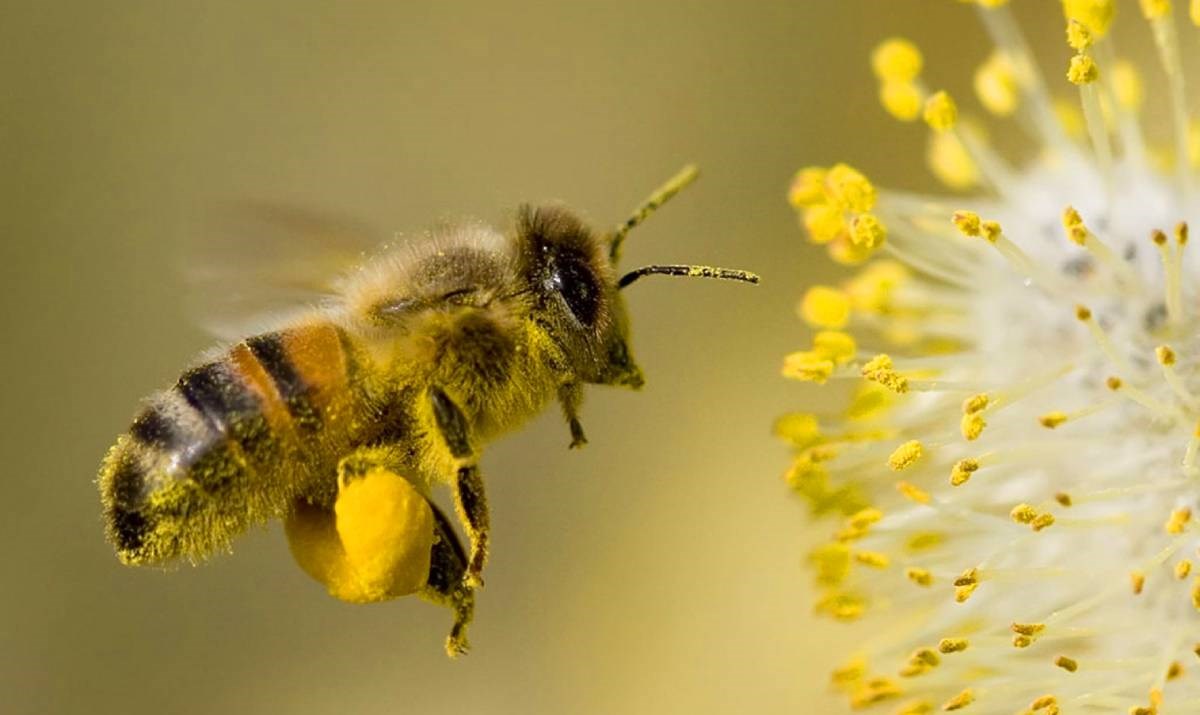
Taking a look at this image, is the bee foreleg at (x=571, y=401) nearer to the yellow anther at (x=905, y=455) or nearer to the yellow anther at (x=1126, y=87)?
the yellow anther at (x=905, y=455)

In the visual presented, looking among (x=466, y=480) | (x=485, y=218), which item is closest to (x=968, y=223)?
(x=466, y=480)

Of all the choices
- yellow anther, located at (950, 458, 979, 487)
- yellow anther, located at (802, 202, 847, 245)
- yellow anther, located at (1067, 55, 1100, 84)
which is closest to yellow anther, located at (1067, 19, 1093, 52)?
yellow anther, located at (1067, 55, 1100, 84)

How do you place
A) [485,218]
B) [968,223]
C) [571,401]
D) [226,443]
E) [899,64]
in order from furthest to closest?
[485,218]
[899,64]
[968,223]
[571,401]
[226,443]

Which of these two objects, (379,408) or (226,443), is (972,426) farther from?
(226,443)

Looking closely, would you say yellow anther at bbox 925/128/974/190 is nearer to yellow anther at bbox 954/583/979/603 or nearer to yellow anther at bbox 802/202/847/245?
yellow anther at bbox 802/202/847/245

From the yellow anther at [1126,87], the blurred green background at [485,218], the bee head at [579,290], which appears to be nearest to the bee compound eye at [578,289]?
the bee head at [579,290]

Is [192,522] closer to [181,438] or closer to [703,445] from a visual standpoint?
[181,438]

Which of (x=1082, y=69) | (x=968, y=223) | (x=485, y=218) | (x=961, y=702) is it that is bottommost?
(x=961, y=702)
